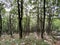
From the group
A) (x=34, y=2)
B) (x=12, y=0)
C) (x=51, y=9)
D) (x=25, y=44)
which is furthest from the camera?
(x=51, y=9)

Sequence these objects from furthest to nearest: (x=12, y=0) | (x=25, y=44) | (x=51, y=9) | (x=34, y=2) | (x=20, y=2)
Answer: (x=51, y=9) < (x=34, y=2) < (x=12, y=0) < (x=20, y=2) < (x=25, y=44)

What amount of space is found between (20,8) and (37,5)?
17.1 ft

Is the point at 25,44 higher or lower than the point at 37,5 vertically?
lower

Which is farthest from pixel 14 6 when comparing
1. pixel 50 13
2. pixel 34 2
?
pixel 50 13

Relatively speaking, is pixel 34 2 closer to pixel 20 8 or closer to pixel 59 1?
pixel 59 1

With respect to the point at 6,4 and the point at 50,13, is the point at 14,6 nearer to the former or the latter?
the point at 6,4

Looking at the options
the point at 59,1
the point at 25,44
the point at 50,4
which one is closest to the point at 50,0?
the point at 50,4

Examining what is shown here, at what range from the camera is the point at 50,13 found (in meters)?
16.6

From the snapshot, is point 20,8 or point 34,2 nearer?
point 20,8

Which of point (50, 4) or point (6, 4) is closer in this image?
point (6, 4)

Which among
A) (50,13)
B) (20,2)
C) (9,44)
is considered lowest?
(9,44)

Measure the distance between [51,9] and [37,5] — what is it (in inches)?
63.3

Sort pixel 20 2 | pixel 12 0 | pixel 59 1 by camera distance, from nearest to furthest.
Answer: pixel 20 2 → pixel 59 1 → pixel 12 0

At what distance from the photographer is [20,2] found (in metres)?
10.6
